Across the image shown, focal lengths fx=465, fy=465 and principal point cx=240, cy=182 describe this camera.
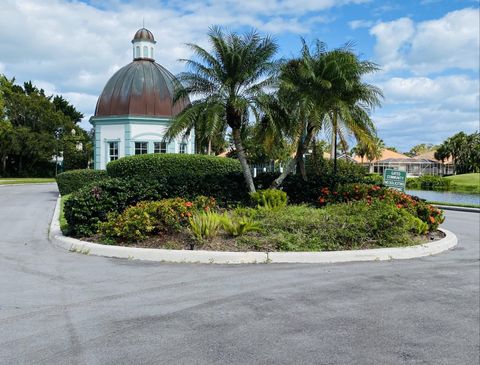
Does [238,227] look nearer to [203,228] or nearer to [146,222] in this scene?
[203,228]

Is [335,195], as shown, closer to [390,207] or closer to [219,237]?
[390,207]

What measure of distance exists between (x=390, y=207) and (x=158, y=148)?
1953 cm

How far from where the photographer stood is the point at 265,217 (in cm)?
1048

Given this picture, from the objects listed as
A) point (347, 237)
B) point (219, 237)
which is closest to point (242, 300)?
point (219, 237)

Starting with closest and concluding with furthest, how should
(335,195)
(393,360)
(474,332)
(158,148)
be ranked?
(393,360), (474,332), (335,195), (158,148)

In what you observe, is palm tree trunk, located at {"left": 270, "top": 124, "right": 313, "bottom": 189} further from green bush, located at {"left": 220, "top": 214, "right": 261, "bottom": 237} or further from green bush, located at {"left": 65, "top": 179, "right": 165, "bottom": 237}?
green bush, located at {"left": 220, "top": 214, "right": 261, "bottom": 237}

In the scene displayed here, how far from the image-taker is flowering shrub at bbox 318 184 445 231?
11.8 metres

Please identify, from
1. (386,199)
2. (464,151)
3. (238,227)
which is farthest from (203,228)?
(464,151)

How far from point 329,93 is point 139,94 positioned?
17568mm

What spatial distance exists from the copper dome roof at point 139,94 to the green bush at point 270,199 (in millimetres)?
16121

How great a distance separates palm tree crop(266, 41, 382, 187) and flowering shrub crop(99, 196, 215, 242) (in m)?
4.75

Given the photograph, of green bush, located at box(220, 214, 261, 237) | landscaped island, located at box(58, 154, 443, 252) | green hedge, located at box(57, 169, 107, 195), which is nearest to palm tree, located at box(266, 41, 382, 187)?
landscaped island, located at box(58, 154, 443, 252)

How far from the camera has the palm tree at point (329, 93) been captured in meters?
12.8

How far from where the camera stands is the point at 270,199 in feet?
40.7
